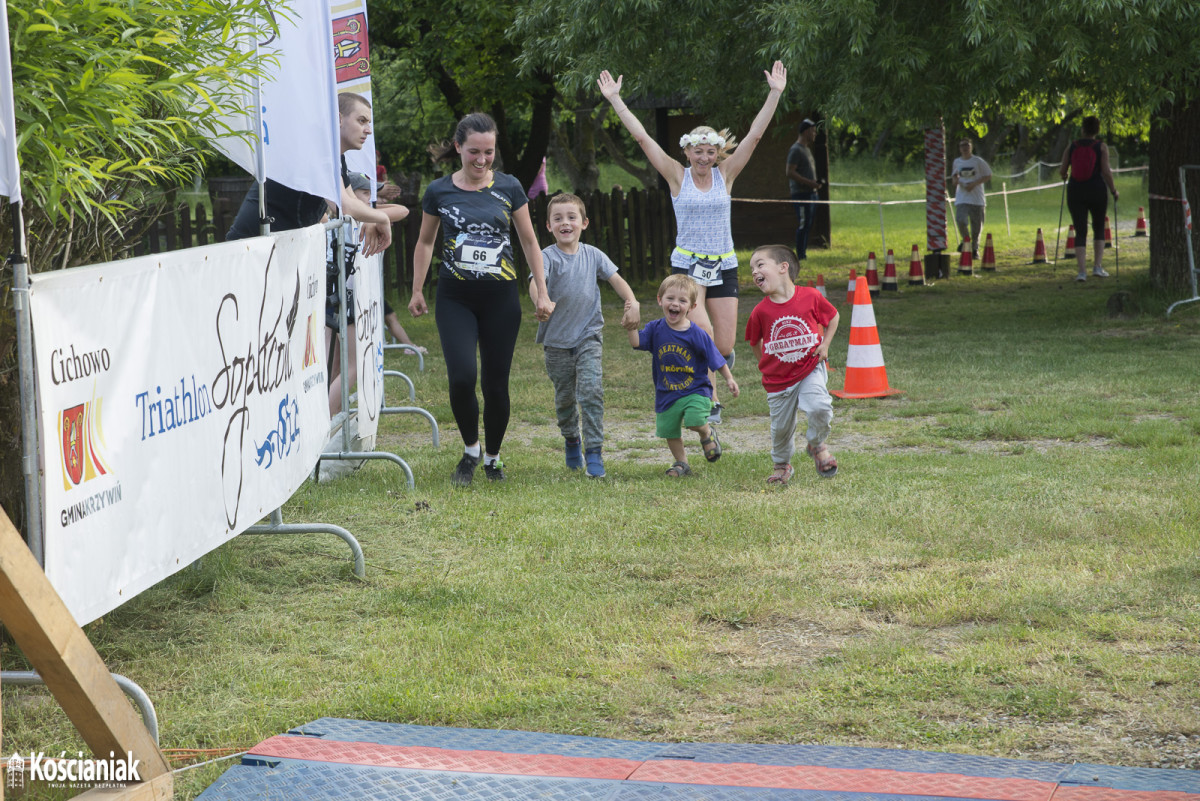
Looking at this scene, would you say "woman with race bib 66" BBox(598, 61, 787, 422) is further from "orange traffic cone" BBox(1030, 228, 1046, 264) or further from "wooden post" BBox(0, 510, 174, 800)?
"orange traffic cone" BBox(1030, 228, 1046, 264)

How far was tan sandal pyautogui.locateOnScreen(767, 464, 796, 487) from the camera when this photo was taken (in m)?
6.77

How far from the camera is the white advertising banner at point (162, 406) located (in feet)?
10.5

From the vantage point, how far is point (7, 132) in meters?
3.08

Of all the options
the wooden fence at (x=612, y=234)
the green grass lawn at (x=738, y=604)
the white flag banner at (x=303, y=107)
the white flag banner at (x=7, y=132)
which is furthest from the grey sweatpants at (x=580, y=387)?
the wooden fence at (x=612, y=234)

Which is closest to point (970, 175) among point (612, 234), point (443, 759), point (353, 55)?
point (612, 234)

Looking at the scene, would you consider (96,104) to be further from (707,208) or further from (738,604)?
(707,208)

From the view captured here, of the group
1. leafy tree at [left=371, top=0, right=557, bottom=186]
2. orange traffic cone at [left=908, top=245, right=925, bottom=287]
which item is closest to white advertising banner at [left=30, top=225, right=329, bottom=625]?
leafy tree at [left=371, top=0, right=557, bottom=186]

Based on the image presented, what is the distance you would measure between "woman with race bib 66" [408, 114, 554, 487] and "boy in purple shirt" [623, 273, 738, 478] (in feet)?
2.21

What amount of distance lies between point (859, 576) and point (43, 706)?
120 inches

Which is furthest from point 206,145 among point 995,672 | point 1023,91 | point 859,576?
point 1023,91

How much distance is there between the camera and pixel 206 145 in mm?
4844

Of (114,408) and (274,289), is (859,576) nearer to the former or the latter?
(274,289)

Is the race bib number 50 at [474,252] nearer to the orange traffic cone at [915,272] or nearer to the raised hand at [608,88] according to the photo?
the raised hand at [608,88]

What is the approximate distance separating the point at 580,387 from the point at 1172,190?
9.40 meters
